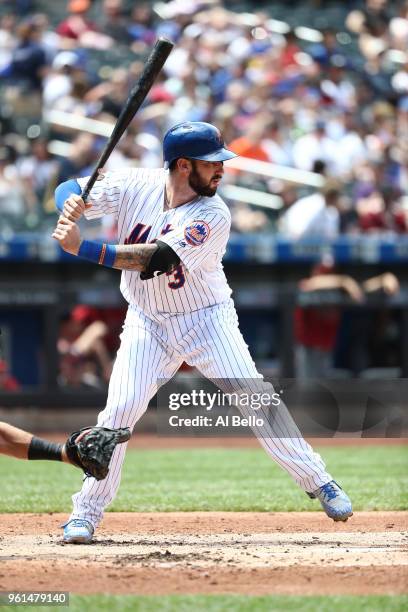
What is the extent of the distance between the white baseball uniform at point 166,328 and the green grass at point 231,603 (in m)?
1.29

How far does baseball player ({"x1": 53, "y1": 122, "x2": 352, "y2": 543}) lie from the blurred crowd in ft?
17.4

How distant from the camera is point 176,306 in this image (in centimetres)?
496

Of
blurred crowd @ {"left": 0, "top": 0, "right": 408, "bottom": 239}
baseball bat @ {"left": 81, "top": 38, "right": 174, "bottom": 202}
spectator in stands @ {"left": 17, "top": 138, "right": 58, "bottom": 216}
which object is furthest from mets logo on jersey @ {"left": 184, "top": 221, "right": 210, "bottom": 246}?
spectator in stands @ {"left": 17, "top": 138, "right": 58, "bottom": 216}

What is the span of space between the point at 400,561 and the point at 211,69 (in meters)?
9.68

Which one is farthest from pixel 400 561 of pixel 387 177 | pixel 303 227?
pixel 387 177

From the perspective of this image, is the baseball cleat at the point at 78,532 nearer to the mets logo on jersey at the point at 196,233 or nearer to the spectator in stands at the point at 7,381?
the mets logo on jersey at the point at 196,233

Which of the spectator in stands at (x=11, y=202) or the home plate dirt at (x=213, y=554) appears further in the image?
the spectator in stands at (x=11, y=202)

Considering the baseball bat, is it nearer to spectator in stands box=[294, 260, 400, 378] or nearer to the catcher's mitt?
the catcher's mitt

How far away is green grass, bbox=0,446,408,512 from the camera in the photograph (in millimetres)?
6359

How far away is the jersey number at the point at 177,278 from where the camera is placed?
4.88 meters

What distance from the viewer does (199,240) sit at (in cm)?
475

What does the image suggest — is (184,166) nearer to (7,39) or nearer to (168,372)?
(168,372)

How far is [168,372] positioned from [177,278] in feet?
1.43

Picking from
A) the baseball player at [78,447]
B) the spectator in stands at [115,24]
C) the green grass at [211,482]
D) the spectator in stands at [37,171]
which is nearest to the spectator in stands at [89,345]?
the green grass at [211,482]
